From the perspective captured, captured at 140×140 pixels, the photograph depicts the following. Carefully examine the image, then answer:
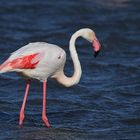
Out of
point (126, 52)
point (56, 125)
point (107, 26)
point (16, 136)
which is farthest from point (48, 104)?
point (107, 26)

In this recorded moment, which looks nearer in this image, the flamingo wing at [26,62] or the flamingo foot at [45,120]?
the flamingo wing at [26,62]

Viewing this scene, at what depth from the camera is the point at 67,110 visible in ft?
41.3

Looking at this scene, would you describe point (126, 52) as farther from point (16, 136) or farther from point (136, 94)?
point (16, 136)

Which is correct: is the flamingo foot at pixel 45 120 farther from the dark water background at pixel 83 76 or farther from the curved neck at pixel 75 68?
the curved neck at pixel 75 68

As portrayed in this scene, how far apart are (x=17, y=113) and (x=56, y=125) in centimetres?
95

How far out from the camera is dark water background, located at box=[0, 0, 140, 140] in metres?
11.4

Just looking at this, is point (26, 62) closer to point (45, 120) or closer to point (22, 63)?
point (22, 63)

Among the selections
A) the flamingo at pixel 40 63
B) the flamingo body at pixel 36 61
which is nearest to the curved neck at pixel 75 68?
the flamingo at pixel 40 63

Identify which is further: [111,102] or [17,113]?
[111,102]

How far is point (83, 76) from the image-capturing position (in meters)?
15.5

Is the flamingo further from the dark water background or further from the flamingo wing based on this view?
the dark water background

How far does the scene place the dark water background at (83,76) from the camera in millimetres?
11398

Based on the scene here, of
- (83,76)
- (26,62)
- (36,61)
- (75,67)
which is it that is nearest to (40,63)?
(36,61)

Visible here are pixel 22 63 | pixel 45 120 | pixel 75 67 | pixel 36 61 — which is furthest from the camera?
pixel 75 67
